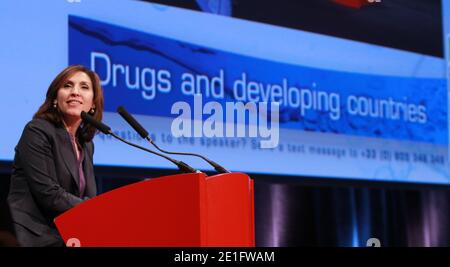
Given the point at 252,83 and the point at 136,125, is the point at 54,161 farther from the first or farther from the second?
the point at 252,83

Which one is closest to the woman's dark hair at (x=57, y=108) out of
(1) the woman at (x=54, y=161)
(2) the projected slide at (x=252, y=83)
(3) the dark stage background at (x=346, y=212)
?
(1) the woman at (x=54, y=161)

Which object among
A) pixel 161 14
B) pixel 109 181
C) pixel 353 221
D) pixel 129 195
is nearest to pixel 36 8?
pixel 161 14

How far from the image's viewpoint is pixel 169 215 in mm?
2262

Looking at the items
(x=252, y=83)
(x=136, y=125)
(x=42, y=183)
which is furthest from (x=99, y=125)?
(x=252, y=83)

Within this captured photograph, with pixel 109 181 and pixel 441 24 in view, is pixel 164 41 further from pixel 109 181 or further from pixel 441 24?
pixel 441 24

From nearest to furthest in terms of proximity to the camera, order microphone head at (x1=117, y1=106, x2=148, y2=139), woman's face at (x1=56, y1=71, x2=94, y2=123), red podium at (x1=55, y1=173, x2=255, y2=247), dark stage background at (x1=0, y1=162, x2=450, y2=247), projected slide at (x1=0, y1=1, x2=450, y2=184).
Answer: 1. red podium at (x1=55, y1=173, x2=255, y2=247)
2. microphone head at (x1=117, y1=106, x2=148, y2=139)
3. woman's face at (x1=56, y1=71, x2=94, y2=123)
4. projected slide at (x1=0, y1=1, x2=450, y2=184)
5. dark stage background at (x1=0, y1=162, x2=450, y2=247)

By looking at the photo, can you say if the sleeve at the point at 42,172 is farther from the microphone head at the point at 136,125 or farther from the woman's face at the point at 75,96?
the microphone head at the point at 136,125

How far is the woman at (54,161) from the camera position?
9.39 feet

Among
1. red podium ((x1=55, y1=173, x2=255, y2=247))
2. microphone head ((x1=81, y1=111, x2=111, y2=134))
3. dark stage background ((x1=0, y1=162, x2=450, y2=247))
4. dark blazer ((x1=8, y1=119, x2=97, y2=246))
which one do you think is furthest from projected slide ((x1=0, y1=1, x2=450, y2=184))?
red podium ((x1=55, y1=173, x2=255, y2=247))

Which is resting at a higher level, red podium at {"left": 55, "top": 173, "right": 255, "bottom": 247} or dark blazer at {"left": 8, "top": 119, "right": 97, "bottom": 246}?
dark blazer at {"left": 8, "top": 119, "right": 97, "bottom": 246}

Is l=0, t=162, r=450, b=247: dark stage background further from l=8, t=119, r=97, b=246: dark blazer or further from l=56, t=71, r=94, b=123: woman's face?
l=8, t=119, r=97, b=246: dark blazer

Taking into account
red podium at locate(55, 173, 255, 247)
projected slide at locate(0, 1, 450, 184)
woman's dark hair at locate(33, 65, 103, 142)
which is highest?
projected slide at locate(0, 1, 450, 184)

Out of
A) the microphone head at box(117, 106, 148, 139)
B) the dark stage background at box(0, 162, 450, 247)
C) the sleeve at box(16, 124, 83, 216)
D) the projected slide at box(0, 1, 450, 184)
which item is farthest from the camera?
the dark stage background at box(0, 162, 450, 247)

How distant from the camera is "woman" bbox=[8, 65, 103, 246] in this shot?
2863mm
